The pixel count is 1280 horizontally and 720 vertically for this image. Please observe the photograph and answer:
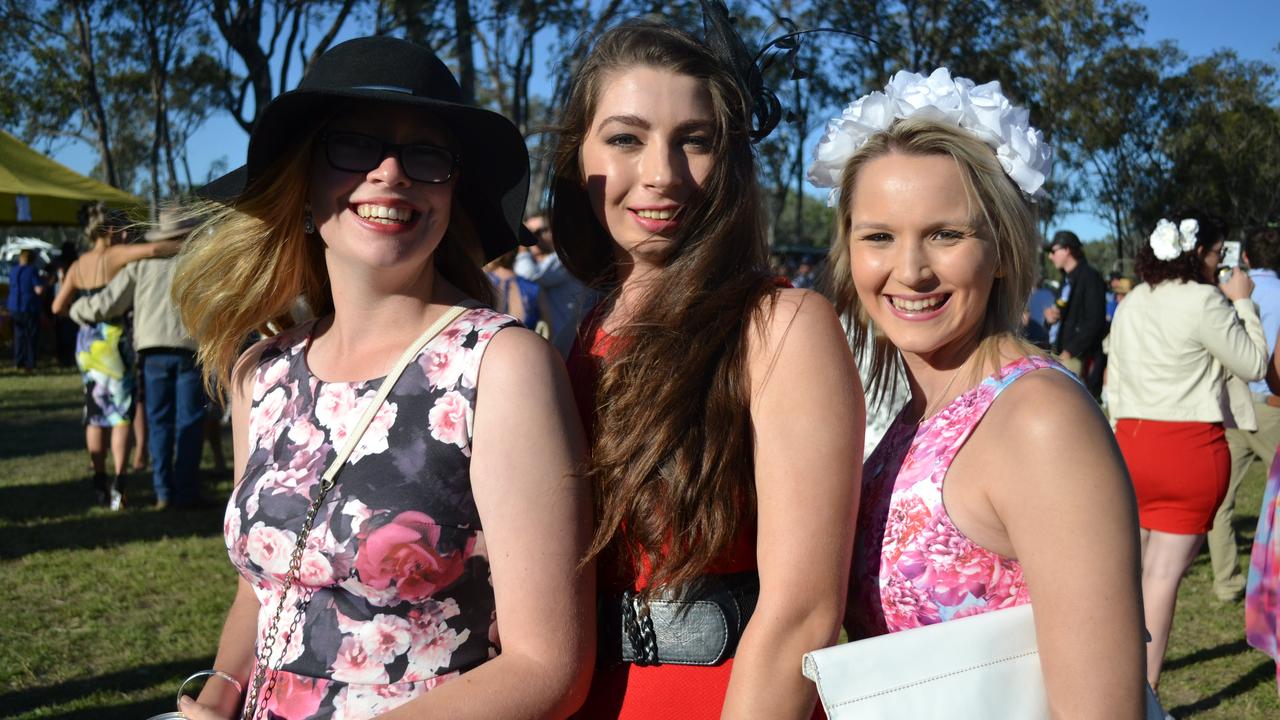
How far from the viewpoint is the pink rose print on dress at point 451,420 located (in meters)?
1.67

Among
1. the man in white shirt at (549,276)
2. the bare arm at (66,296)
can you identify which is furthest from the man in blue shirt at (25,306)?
the man in white shirt at (549,276)

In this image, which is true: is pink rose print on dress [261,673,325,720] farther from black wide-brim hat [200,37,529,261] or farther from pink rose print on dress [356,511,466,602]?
black wide-brim hat [200,37,529,261]

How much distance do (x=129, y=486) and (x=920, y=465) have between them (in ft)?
27.4

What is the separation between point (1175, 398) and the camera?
479 cm

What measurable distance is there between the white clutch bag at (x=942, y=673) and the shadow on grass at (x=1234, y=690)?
351 centimetres

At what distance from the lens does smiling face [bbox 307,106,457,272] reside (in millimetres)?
1803

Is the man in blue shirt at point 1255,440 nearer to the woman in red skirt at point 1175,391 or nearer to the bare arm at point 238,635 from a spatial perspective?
the woman in red skirt at point 1175,391

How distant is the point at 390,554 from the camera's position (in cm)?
163

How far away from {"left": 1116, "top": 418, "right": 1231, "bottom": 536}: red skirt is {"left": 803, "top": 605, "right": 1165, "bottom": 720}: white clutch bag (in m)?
3.23

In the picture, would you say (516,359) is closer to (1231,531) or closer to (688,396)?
(688,396)

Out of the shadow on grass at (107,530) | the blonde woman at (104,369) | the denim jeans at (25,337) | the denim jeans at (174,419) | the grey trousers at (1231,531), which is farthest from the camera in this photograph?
the denim jeans at (25,337)

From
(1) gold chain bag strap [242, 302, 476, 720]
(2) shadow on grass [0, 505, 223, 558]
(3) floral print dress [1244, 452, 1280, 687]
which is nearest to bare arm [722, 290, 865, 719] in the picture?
(1) gold chain bag strap [242, 302, 476, 720]

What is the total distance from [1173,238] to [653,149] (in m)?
3.97

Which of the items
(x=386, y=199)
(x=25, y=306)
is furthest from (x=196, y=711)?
(x=25, y=306)
